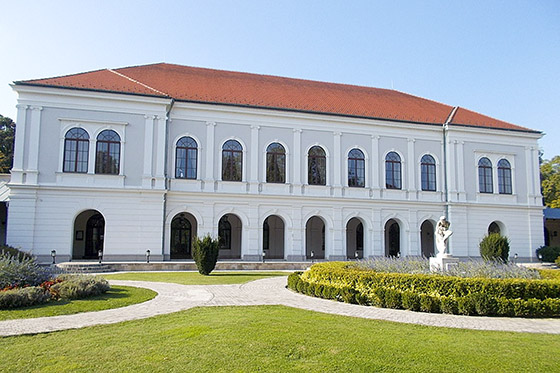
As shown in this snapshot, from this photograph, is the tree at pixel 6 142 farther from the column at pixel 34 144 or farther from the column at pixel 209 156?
the column at pixel 209 156

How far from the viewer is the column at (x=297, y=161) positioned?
2739cm

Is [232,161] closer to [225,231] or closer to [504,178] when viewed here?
[225,231]

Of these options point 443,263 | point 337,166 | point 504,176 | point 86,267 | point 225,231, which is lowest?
point 86,267

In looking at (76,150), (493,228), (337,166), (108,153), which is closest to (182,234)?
(108,153)

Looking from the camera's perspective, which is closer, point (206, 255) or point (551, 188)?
point (206, 255)

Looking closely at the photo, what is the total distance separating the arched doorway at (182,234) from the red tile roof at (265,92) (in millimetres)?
8003

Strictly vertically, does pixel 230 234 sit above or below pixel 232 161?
below

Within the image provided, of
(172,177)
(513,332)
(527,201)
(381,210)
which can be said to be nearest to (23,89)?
(172,177)

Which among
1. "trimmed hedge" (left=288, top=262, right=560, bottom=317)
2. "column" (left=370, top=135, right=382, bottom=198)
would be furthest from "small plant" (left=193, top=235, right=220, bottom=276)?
"column" (left=370, top=135, right=382, bottom=198)

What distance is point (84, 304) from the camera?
406 inches

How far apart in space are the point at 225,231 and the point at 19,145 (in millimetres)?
13349

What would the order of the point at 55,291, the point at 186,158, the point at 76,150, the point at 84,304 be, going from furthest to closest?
the point at 186,158
the point at 76,150
the point at 55,291
the point at 84,304

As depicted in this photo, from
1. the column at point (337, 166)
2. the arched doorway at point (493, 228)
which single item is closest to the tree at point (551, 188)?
the arched doorway at point (493, 228)

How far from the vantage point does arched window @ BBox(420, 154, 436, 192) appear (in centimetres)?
3000
